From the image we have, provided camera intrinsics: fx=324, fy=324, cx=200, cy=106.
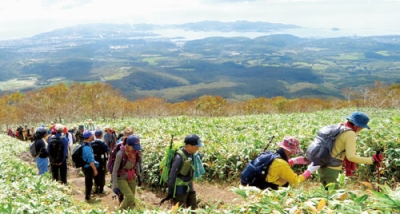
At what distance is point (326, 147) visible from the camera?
5.56 meters

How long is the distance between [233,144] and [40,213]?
23.7 feet

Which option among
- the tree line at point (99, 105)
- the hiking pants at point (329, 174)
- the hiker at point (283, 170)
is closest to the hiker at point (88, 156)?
the hiker at point (283, 170)

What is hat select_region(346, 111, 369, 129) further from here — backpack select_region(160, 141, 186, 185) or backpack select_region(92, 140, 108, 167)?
backpack select_region(92, 140, 108, 167)

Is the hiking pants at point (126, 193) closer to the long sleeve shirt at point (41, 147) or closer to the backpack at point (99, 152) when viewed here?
the backpack at point (99, 152)

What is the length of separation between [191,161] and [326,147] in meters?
2.59

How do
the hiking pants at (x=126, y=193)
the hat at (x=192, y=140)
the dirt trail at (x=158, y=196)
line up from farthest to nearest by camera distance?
1. the dirt trail at (x=158, y=196)
2. the hiking pants at (x=126, y=193)
3. the hat at (x=192, y=140)

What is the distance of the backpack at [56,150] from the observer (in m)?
9.24

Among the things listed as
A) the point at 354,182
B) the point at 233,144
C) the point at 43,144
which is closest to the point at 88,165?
the point at 43,144

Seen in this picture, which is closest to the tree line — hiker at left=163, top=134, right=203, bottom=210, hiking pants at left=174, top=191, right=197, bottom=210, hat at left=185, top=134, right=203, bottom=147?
hiking pants at left=174, top=191, right=197, bottom=210

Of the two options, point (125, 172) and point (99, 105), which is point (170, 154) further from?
point (99, 105)

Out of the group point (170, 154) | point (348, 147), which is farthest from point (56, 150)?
point (348, 147)

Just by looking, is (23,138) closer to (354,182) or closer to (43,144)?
(43,144)

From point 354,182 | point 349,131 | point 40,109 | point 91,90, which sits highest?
point 349,131

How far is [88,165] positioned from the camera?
8812mm
